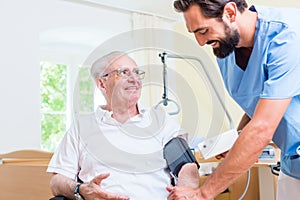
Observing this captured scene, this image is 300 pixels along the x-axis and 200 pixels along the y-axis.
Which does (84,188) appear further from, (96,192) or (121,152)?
(121,152)

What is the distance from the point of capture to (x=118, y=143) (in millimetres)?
1521

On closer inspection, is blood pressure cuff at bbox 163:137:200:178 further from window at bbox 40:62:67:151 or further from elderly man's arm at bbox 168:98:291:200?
window at bbox 40:62:67:151

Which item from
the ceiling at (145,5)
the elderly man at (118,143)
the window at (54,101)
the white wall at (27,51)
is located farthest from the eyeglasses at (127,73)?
the ceiling at (145,5)

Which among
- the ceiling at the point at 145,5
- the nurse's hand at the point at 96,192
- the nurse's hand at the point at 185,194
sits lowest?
the nurse's hand at the point at 96,192

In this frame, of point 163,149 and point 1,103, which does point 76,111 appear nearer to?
point 163,149

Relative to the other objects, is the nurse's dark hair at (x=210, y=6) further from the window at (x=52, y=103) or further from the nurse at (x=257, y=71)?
the window at (x=52, y=103)

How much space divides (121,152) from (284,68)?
2.28 feet

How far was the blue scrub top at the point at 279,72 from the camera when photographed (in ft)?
3.49

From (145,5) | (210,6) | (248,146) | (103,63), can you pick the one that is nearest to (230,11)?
(210,6)

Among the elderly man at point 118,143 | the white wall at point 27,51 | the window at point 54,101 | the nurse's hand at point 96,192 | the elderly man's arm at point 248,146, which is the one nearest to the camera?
the elderly man's arm at point 248,146

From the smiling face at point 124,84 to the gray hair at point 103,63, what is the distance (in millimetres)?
12

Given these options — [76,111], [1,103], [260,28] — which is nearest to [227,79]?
[260,28]

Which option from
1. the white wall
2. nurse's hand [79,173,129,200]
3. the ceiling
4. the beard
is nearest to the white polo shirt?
nurse's hand [79,173,129,200]

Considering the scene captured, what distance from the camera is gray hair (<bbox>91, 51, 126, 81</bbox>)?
1558 millimetres
